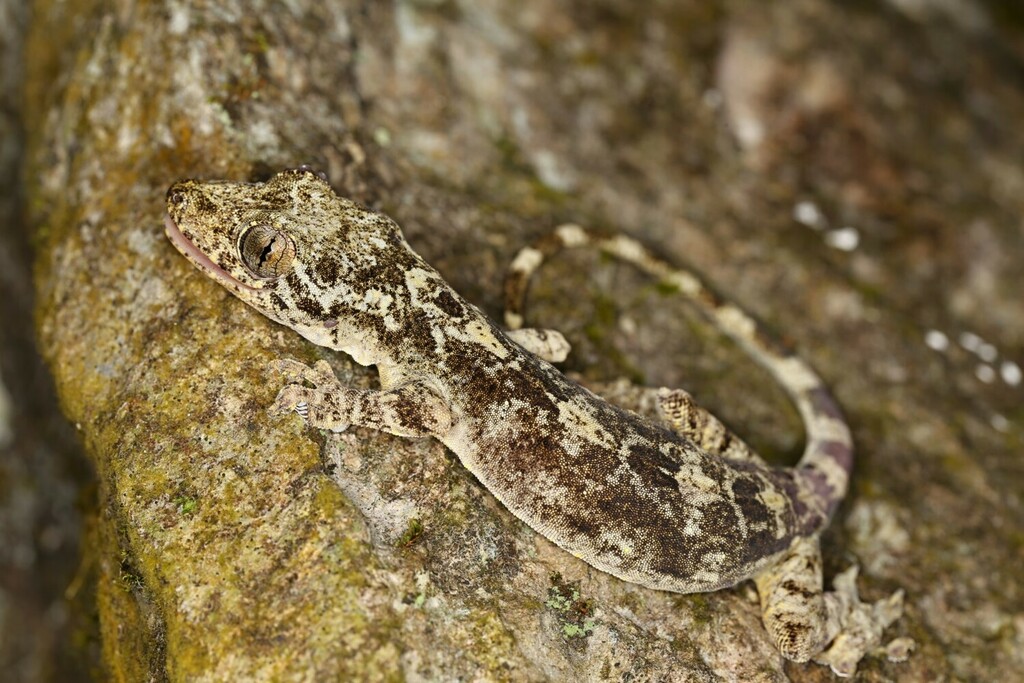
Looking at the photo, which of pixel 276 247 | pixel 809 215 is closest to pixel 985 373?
pixel 809 215

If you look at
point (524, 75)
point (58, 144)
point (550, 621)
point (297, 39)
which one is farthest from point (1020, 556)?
point (58, 144)

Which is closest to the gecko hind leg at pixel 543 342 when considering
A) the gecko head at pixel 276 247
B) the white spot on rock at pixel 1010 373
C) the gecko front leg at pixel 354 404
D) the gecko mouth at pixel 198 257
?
the gecko front leg at pixel 354 404

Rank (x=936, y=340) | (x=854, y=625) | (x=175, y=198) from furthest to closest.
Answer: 1. (x=936, y=340)
2. (x=854, y=625)
3. (x=175, y=198)

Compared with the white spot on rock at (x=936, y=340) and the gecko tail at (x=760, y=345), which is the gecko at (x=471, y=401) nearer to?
the gecko tail at (x=760, y=345)

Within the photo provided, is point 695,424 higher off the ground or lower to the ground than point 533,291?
higher

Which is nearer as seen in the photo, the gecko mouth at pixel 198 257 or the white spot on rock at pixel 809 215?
the gecko mouth at pixel 198 257

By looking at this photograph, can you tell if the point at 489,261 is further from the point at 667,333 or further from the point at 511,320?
the point at 667,333

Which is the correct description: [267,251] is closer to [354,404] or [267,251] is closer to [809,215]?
[354,404]
